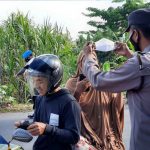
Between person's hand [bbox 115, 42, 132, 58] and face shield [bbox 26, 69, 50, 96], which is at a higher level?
person's hand [bbox 115, 42, 132, 58]

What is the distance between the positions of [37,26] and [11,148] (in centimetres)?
1008

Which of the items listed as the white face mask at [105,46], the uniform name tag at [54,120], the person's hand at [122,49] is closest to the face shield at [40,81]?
the uniform name tag at [54,120]

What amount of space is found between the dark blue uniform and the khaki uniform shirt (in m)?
0.46

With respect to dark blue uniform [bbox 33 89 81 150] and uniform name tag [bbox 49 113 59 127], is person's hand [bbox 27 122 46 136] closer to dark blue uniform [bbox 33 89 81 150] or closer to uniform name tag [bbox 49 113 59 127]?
dark blue uniform [bbox 33 89 81 150]

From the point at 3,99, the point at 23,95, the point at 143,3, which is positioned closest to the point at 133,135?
the point at 3,99

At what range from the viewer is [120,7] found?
14.8 m

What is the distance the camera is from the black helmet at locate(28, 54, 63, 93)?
3.21 meters

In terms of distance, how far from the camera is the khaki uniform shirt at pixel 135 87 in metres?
2.60

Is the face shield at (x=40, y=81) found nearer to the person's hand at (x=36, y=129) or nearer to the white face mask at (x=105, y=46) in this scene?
the person's hand at (x=36, y=129)

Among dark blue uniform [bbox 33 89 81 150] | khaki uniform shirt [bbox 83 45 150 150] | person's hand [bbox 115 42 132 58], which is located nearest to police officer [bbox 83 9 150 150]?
khaki uniform shirt [bbox 83 45 150 150]

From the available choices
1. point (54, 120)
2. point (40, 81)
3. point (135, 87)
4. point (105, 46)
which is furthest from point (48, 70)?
point (135, 87)

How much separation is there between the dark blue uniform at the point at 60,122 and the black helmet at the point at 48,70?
0.24ft

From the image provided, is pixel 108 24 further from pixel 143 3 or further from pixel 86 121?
pixel 86 121

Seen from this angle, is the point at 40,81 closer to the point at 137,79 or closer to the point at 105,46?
the point at 105,46
